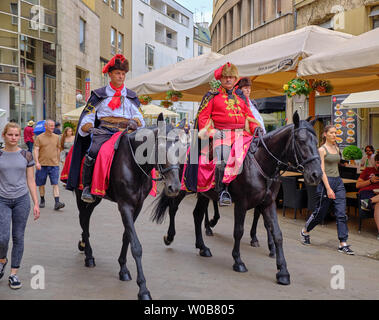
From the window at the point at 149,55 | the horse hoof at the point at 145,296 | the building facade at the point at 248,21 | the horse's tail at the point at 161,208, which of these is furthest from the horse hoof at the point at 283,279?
the window at the point at 149,55

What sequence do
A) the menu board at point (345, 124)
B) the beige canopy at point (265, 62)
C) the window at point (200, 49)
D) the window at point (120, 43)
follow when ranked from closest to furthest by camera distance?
the beige canopy at point (265, 62), the menu board at point (345, 124), the window at point (120, 43), the window at point (200, 49)

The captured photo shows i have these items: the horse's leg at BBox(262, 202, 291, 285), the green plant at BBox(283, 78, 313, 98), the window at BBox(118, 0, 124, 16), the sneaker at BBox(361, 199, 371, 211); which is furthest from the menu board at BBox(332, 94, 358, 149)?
the window at BBox(118, 0, 124, 16)

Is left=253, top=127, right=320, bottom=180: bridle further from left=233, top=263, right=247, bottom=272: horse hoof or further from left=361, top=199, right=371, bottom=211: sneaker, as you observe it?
left=361, top=199, right=371, bottom=211: sneaker

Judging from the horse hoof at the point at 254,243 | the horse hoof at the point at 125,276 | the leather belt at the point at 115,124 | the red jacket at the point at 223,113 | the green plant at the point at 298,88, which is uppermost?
the green plant at the point at 298,88

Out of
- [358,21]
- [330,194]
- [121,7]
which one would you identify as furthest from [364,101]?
[121,7]

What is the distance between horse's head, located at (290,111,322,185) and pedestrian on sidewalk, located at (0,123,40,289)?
323 cm

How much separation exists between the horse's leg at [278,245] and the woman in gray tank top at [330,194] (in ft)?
5.30

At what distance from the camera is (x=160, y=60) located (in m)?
47.1

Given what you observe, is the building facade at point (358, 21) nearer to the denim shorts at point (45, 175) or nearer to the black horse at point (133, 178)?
the denim shorts at point (45, 175)

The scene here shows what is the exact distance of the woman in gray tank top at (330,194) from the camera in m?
6.77

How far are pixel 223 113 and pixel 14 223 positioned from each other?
303 centimetres

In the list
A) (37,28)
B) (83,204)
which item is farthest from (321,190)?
(37,28)

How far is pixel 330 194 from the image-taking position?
22.3 ft
